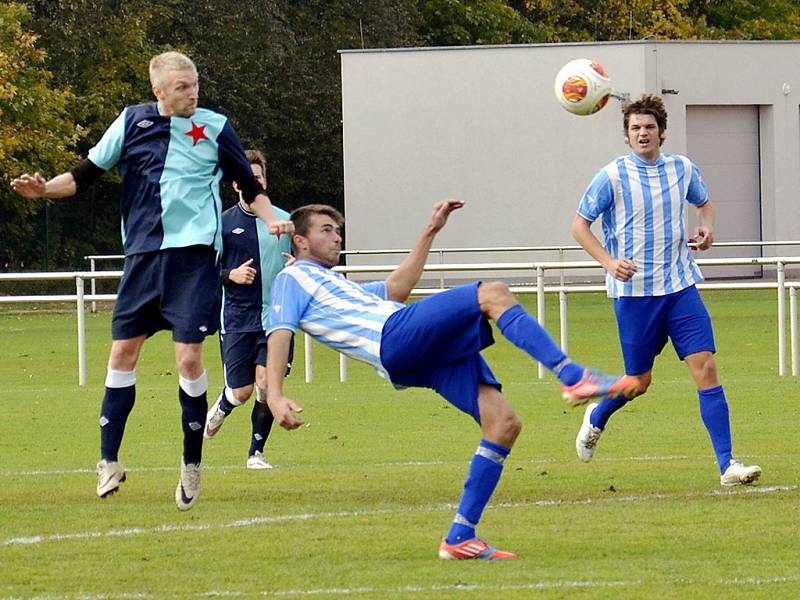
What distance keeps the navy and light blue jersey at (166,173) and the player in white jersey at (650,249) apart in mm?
2042

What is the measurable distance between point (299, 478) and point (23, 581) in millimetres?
3258

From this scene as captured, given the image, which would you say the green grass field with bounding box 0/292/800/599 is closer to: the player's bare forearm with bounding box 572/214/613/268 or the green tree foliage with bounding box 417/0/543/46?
the player's bare forearm with bounding box 572/214/613/268

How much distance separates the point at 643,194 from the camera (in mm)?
9086

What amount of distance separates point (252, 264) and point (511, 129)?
90.5ft

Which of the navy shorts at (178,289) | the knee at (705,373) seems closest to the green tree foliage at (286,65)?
the knee at (705,373)

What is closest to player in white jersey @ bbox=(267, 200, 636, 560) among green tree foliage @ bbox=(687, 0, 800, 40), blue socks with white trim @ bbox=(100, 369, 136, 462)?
blue socks with white trim @ bbox=(100, 369, 136, 462)

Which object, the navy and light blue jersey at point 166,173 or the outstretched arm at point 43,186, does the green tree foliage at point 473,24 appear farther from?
the outstretched arm at point 43,186

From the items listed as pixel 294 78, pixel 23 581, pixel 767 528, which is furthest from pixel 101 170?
pixel 294 78

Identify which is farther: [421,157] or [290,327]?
[421,157]

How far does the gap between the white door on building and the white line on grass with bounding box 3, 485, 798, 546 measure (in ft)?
97.3

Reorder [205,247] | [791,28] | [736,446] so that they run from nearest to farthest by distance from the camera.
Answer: [205,247] → [736,446] → [791,28]

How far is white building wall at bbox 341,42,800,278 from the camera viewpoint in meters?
37.1

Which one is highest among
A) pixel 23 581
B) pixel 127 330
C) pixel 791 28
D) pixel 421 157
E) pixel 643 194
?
pixel 791 28

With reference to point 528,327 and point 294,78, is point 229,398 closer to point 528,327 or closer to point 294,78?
point 528,327
